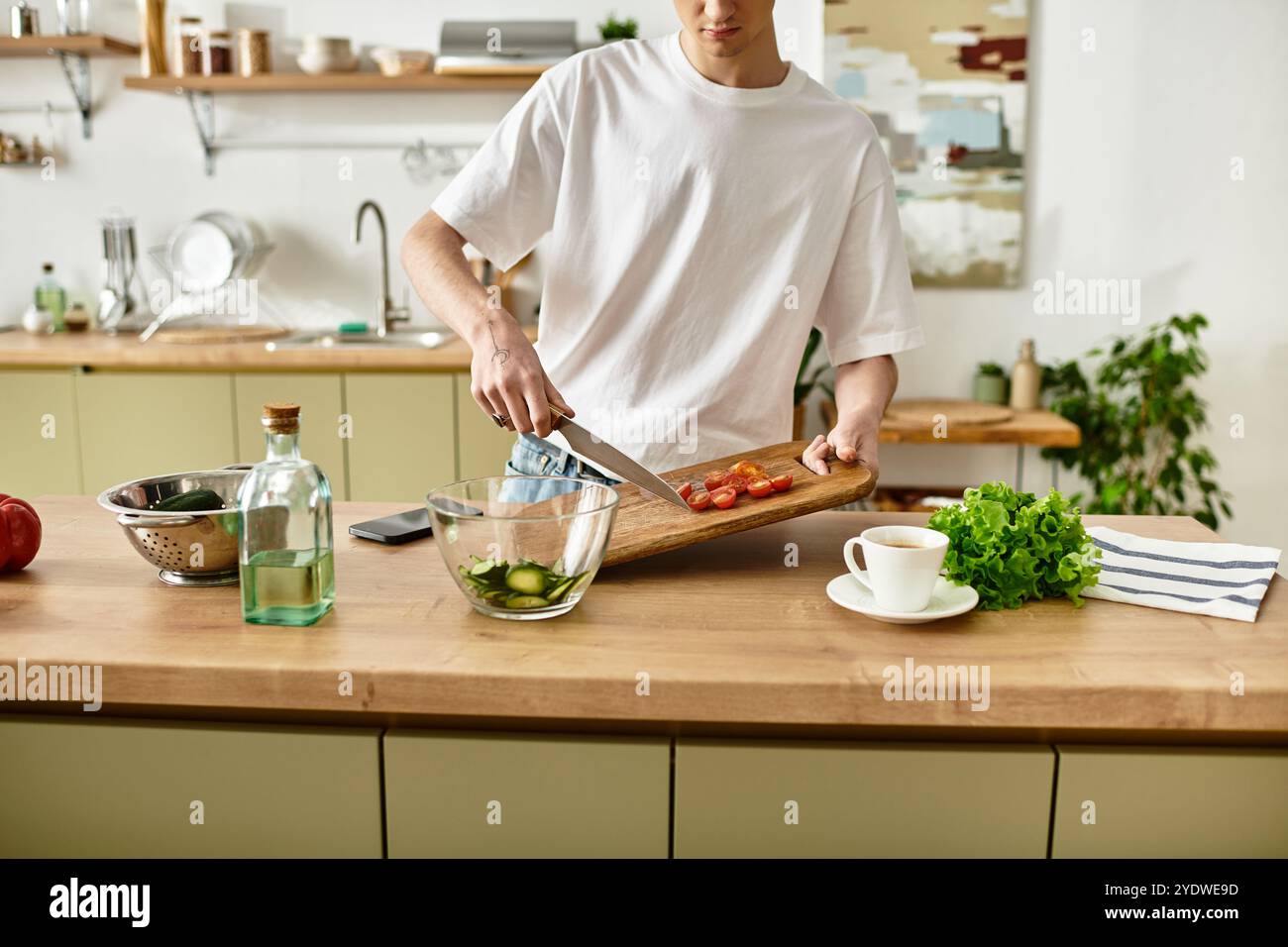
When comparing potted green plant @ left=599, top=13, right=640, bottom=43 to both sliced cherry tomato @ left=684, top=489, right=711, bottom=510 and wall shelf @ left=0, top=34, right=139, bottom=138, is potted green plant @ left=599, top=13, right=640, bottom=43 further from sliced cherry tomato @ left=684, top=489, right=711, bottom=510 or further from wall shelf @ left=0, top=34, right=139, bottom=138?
sliced cherry tomato @ left=684, top=489, right=711, bottom=510

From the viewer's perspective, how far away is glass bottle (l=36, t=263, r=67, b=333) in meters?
3.93

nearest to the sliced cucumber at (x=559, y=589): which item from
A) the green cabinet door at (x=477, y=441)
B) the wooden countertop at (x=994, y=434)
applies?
the green cabinet door at (x=477, y=441)

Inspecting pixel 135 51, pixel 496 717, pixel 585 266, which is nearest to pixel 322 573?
pixel 496 717

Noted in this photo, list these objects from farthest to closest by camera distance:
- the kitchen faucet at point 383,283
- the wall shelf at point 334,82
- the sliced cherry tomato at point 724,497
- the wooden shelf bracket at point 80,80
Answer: the wooden shelf bracket at point 80,80 → the kitchen faucet at point 383,283 → the wall shelf at point 334,82 → the sliced cherry tomato at point 724,497

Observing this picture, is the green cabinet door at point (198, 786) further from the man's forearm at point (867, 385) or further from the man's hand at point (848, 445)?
the man's forearm at point (867, 385)

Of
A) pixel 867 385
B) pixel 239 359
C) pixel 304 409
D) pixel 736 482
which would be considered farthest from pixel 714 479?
pixel 239 359

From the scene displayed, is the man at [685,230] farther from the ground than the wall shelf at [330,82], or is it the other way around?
the wall shelf at [330,82]

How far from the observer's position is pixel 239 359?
3.37 metres

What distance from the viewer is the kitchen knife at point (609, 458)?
1.40 metres

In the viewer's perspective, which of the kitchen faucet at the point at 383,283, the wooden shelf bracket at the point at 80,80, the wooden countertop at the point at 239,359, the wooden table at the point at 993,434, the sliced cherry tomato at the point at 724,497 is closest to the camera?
the sliced cherry tomato at the point at 724,497

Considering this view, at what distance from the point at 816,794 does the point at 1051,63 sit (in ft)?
10.8

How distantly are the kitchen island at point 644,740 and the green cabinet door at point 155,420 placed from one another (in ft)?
7.44

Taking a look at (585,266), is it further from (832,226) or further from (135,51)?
(135,51)

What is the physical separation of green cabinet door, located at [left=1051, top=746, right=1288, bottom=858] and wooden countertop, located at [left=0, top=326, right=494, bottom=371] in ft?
8.00
